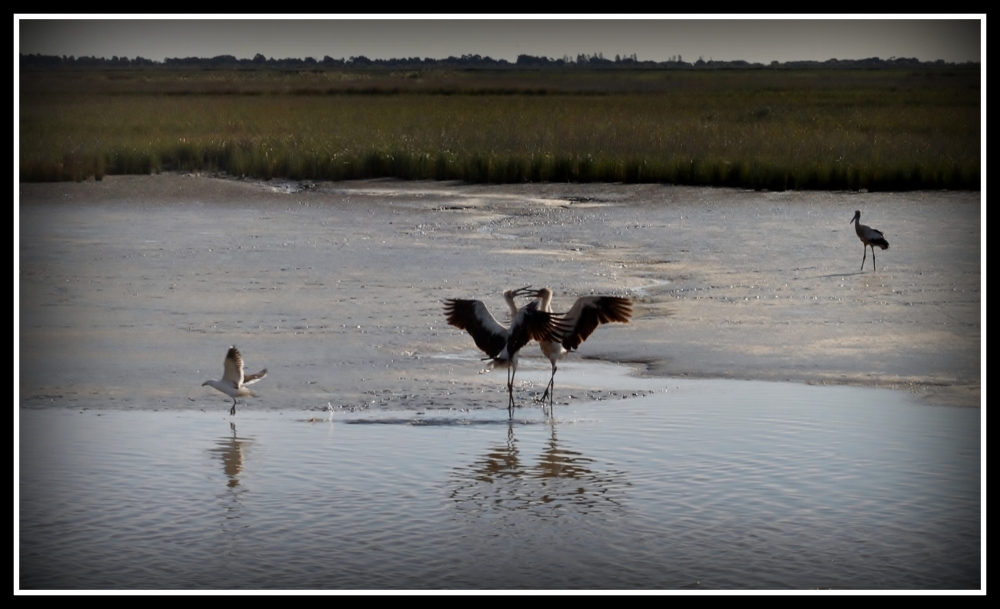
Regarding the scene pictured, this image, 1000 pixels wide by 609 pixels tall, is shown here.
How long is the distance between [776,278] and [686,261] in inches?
65.0

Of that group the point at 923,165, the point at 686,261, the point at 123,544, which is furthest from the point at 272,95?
the point at 123,544

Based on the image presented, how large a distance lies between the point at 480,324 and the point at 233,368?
1.83 metres

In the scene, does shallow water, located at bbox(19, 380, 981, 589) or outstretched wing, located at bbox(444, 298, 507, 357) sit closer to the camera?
shallow water, located at bbox(19, 380, 981, 589)

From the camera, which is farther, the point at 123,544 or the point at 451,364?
the point at 451,364

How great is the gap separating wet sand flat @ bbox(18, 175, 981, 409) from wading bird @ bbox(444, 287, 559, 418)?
1.09ft

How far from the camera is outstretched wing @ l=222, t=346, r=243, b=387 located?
357 inches

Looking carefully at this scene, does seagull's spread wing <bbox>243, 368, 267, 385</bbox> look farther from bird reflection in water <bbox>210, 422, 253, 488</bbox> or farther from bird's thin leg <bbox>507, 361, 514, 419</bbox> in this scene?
bird's thin leg <bbox>507, 361, 514, 419</bbox>

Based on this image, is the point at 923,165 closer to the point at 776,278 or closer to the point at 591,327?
the point at 776,278

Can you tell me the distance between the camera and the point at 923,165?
26625 mm

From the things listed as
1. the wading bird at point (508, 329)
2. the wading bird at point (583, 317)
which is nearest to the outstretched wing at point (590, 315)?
the wading bird at point (583, 317)

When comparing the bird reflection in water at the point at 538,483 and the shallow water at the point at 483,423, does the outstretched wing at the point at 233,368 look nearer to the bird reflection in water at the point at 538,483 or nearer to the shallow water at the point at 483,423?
the shallow water at the point at 483,423

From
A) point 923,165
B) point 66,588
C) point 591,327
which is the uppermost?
point 923,165

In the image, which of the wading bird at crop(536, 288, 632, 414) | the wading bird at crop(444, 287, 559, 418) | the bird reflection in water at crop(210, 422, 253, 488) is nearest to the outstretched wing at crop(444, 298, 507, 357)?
the wading bird at crop(444, 287, 559, 418)
